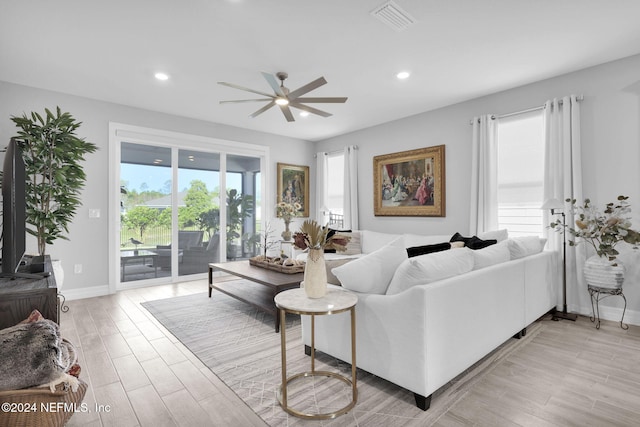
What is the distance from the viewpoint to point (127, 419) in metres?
1.83

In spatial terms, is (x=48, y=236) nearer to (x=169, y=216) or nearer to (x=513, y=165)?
(x=169, y=216)

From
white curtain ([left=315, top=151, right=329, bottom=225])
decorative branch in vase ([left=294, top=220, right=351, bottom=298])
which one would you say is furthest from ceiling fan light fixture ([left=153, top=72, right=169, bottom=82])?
white curtain ([left=315, top=151, right=329, bottom=225])

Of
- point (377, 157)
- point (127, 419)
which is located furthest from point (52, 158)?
point (377, 157)

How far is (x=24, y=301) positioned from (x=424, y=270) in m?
2.23

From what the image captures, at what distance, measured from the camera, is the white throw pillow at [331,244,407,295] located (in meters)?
2.10

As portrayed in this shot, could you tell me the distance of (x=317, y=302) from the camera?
75.2 inches

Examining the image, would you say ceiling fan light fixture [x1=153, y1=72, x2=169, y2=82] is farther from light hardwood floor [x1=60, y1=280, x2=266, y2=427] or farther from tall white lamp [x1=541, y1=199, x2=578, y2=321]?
tall white lamp [x1=541, y1=199, x2=578, y2=321]

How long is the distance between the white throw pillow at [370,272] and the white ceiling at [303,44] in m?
1.88

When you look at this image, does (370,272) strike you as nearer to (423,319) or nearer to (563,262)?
(423,319)

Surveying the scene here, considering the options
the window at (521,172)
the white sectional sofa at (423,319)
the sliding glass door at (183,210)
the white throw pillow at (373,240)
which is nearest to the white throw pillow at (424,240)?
the white throw pillow at (373,240)

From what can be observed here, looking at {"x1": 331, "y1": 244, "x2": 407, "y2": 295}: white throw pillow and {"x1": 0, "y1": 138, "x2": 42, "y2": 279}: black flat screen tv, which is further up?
{"x1": 0, "y1": 138, "x2": 42, "y2": 279}: black flat screen tv

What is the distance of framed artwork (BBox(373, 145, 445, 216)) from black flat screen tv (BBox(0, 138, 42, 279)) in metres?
4.57

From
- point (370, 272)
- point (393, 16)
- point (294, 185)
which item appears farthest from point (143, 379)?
point (294, 185)

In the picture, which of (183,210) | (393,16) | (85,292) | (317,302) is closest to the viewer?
(317,302)
